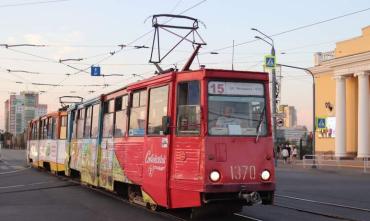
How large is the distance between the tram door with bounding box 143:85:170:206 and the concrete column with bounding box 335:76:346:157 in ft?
114

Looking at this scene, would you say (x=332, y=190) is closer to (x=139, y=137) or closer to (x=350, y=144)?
(x=139, y=137)

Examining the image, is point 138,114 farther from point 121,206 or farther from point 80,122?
point 80,122

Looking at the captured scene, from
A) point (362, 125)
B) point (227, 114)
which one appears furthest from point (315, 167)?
point (227, 114)

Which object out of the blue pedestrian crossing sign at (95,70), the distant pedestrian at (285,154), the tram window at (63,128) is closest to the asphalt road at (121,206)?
the tram window at (63,128)

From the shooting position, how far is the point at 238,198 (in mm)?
10984

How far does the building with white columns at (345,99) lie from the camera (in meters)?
43.4

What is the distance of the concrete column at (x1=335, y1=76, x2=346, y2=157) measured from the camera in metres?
45.4

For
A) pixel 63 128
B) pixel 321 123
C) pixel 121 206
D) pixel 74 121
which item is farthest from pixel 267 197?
pixel 321 123

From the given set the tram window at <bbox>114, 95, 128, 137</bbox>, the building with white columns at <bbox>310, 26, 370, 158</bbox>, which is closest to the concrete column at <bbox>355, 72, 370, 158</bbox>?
the building with white columns at <bbox>310, 26, 370, 158</bbox>

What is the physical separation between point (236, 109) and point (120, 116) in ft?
16.1

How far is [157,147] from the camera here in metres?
12.3

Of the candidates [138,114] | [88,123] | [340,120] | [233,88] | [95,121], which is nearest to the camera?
[233,88]

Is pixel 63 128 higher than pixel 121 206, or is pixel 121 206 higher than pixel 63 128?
pixel 63 128

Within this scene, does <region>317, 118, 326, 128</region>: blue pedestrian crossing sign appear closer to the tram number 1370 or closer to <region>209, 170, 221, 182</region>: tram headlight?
the tram number 1370
